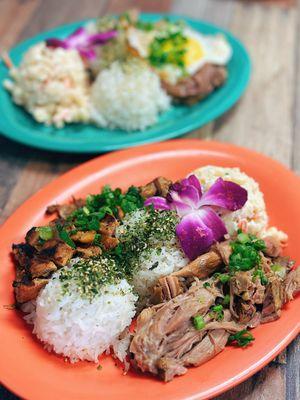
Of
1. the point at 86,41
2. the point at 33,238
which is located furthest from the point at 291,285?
the point at 86,41

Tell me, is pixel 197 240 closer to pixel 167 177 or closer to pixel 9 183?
pixel 167 177

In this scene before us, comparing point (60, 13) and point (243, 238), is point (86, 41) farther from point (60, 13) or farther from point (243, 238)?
point (243, 238)

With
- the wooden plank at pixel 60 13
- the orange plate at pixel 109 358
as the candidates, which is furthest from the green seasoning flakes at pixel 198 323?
the wooden plank at pixel 60 13

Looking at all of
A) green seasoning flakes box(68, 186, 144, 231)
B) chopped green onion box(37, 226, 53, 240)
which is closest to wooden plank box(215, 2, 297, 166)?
green seasoning flakes box(68, 186, 144, 231)

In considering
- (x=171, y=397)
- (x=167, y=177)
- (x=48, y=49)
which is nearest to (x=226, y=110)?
(x=167, y=177)

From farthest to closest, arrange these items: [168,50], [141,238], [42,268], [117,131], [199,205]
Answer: [168,50], [117,131], [199,205], [141,238], [42,268]

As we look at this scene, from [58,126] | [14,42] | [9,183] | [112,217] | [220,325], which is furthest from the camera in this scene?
[14,42]

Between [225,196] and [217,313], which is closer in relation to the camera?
[217,313]
